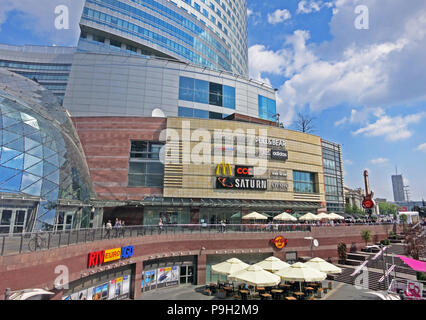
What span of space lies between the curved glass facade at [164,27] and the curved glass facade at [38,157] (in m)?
33.6

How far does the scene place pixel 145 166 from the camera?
33.9m

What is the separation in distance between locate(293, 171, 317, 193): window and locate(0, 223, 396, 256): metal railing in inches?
→ 358

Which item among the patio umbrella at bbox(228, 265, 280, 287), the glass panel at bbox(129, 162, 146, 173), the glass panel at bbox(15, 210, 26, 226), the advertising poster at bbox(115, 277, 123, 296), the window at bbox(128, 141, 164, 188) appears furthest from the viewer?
the glass panel at bbox(129, 162, 146, 173)

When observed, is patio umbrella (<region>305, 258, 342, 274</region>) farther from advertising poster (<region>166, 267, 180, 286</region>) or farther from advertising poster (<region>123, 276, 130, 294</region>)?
advertising poster (<region>123, 276, 130, 294</region>)

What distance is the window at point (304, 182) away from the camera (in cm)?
4034

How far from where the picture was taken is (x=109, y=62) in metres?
46.2

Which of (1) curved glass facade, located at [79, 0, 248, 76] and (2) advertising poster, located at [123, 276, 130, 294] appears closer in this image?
(2) advertising poster, located at [123, 276, 130, 294]

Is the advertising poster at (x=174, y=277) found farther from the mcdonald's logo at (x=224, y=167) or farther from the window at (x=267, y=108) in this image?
the window at (x=267, y=108)

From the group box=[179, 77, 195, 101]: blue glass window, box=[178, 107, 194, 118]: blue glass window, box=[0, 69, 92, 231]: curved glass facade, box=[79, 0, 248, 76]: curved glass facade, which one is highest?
box=[79, 0, 248, 76]: curved glass facade

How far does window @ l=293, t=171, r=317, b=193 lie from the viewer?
40.3 metres

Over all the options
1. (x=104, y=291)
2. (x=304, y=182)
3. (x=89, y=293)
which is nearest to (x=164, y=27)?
(x=304, y=182)

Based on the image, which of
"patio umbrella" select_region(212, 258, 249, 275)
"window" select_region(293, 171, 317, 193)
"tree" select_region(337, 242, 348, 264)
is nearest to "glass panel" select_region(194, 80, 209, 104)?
"window" select_region(293, 171, 317, 193)

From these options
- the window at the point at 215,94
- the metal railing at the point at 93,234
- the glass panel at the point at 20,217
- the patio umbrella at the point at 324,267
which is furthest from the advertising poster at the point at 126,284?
the window at the point at 215,94
